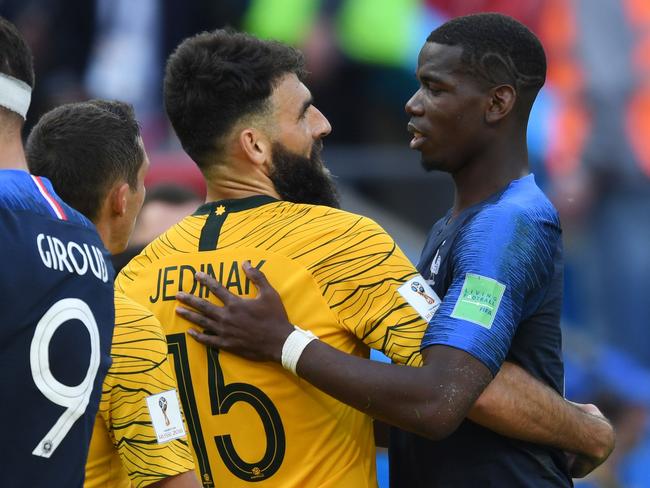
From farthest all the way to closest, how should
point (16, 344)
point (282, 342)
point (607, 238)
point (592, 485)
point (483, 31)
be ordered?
point (607, 238) < point (592, 485) < point (483, 31) < point (282, 342) < point (16, 344)

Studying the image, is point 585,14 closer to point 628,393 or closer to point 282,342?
point 628,393

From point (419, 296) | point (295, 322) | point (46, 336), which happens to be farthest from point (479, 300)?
point (46, 336)

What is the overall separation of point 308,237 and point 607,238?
6965 mm

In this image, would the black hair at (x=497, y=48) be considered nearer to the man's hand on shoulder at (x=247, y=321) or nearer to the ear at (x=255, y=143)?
the ear at (x=255, y=143)

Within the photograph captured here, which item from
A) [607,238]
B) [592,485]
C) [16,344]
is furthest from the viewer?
[607,238]

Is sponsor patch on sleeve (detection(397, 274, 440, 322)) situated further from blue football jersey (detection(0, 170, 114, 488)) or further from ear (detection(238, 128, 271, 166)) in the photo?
blue football jersey (detection(0, 170, 114, 488))

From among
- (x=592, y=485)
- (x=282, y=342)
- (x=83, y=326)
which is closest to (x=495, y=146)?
(x=282, y=342)

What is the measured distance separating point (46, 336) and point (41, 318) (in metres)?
0.04

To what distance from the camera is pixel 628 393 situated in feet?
28.2

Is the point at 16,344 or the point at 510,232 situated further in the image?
the point at 510,232

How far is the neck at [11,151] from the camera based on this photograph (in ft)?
9.61

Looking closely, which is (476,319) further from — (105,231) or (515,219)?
(105,231)

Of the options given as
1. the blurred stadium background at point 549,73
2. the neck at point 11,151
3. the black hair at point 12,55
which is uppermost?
the black hair at point 12,55

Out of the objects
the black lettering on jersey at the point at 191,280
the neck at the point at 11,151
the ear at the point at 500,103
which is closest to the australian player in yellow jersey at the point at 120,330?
the black lettering on jersey at the point at 191,280
